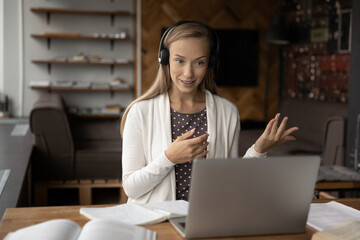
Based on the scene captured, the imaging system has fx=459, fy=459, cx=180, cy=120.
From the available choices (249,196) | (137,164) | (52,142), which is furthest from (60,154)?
(249,196)

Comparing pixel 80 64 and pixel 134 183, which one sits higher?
pixel 80 64

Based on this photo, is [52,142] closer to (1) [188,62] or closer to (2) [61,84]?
(2) [61,84]

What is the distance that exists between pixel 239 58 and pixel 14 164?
13.5 feet

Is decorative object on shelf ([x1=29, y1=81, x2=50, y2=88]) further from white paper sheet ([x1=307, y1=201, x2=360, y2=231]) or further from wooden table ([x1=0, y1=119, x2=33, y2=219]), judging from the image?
white paper sheet ([x1=307, y1=201, x2=360, y2=231])

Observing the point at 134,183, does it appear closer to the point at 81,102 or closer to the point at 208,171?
the point at 208,171

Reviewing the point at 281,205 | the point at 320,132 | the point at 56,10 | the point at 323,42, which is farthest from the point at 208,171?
the point at 56,10

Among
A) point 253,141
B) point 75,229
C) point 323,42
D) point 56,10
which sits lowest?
point 75,229

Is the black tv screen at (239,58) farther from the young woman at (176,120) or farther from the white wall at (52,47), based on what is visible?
the young woman at (176,120)

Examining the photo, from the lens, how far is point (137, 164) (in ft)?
5.04

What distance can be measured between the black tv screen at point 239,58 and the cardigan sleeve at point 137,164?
489cm

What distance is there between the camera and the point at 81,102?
6.28 meters

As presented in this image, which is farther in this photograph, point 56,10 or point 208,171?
point 56,10

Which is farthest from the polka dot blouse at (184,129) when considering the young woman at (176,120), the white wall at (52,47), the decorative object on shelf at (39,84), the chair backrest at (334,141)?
the white wall at (52,47)

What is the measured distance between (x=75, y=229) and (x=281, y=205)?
438 millimetres
